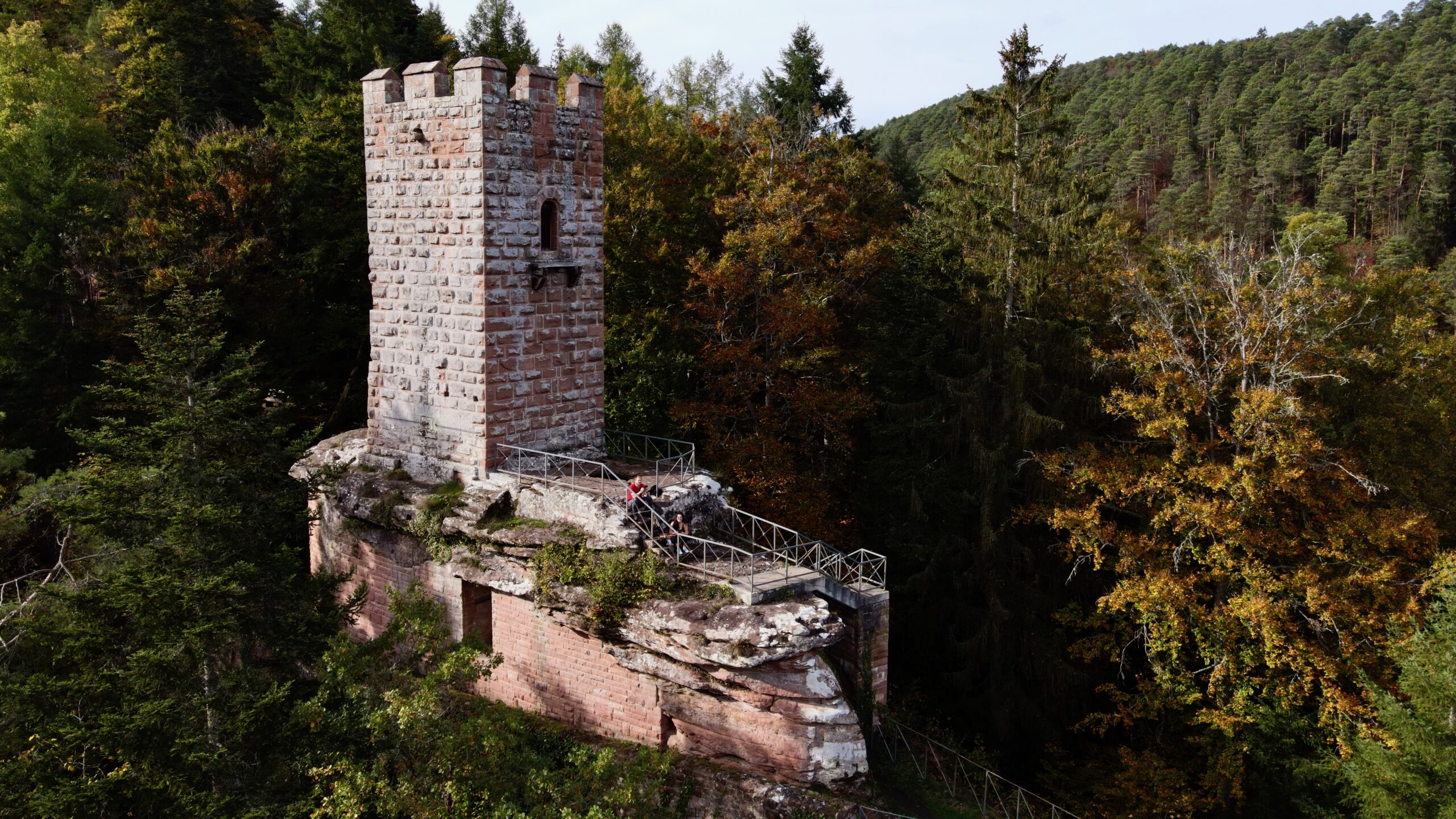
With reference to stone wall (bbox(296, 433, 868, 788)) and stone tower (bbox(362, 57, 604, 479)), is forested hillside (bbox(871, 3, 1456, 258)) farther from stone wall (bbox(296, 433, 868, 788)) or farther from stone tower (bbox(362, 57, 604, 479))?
stone wall (bbox(296, 433, 868, 788))

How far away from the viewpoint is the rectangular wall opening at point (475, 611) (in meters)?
13.6

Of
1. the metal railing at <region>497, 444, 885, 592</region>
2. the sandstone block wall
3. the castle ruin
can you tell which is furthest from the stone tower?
the sandstone block wall

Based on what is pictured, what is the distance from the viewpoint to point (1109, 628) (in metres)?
19.7

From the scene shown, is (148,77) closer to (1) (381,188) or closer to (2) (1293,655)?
(1) (381,188)

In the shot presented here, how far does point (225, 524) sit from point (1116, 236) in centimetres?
2548

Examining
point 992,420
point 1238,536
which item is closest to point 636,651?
point 1238,536

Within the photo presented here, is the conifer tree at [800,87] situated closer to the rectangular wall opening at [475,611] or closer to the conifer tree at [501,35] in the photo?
the conifer tree at [501,35]

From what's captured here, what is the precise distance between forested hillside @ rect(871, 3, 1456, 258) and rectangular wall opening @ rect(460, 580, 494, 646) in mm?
29327

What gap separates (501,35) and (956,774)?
2762cm

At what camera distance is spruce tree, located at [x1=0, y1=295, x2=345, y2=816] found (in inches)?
381

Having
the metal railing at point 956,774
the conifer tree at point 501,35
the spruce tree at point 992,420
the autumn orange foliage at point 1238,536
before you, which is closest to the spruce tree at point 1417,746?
the autumn orange foliage at point 1238,536

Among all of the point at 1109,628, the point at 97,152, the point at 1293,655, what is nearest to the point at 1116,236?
the point at 1109,628

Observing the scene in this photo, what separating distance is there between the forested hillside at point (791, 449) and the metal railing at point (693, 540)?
7.84 ft

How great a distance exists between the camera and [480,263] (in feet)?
44.0
